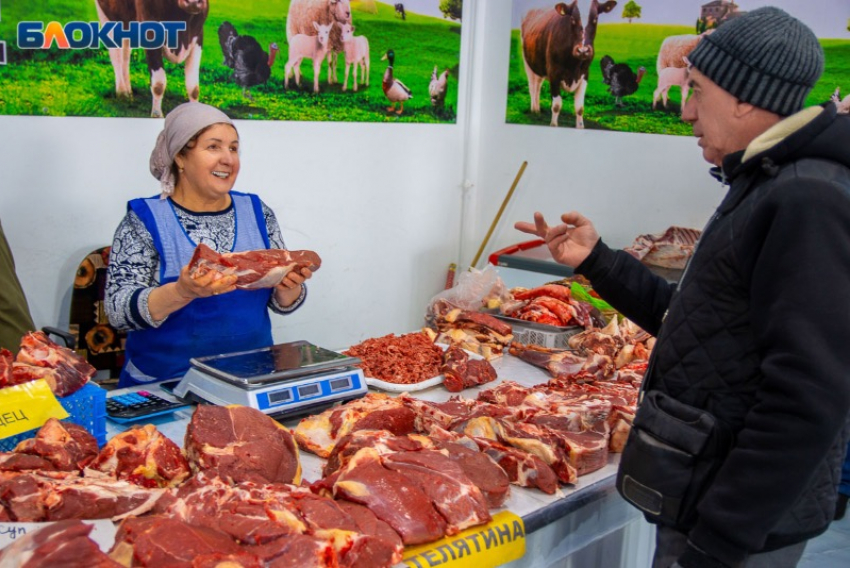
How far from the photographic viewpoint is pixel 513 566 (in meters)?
2.29

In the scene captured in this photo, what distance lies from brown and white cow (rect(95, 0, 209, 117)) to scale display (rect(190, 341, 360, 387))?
2252 mm

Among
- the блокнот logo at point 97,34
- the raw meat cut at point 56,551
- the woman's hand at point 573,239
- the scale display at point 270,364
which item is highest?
the блокнот logo at point 97,34

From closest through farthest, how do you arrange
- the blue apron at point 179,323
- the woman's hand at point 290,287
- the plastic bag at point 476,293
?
1. the woman's hand at point 290,287
2. the blue apron at point 179,323
3. the plastic bag at point 476,293

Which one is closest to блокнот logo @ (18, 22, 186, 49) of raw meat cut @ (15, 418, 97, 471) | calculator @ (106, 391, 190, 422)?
calculator @ (106, 391, 190, 422)

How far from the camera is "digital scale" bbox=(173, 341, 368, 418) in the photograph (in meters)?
2.62

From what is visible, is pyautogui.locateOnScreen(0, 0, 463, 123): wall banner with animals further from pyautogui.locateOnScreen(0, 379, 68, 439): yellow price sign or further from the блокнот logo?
pyautogui.locateOnScreen(0, 379, 68, 439): yellow price sign

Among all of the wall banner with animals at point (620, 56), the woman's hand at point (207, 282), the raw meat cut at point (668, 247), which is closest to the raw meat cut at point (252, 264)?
the woman's hand at point (207, 282)

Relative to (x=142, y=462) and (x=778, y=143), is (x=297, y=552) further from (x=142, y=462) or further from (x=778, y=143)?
(x=778, y=143)

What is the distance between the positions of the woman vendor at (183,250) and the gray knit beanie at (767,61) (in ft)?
6.31

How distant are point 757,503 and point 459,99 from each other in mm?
5261

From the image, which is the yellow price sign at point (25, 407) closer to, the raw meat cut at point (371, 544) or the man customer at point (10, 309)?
the raw meat cut at point (371, 544)

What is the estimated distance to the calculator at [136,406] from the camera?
8.70ft

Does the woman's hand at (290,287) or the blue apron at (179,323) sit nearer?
the woman's hand at (290,287)

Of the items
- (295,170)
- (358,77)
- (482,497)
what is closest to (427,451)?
(482,497)
